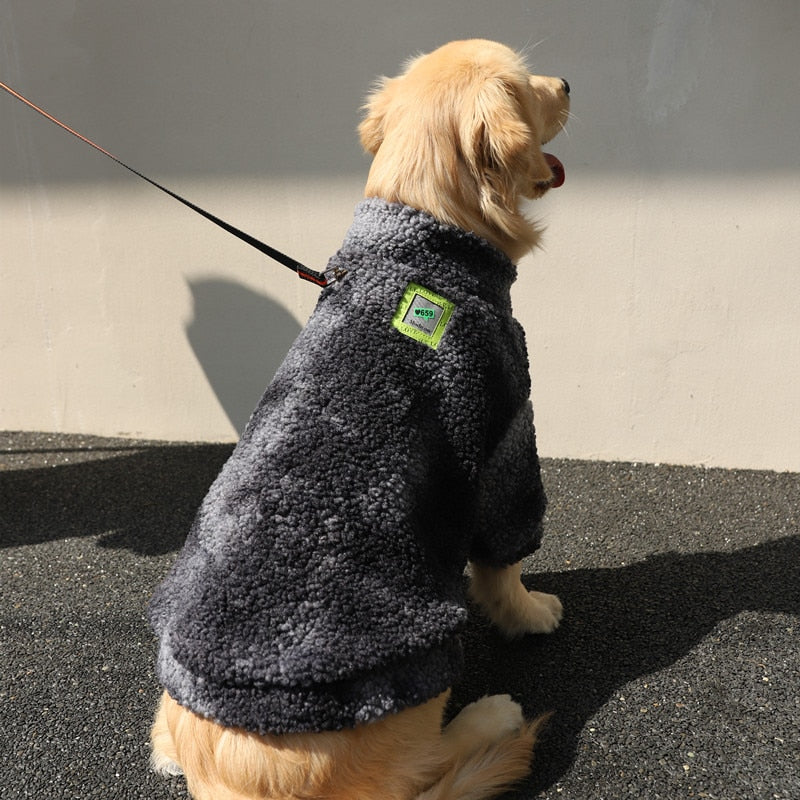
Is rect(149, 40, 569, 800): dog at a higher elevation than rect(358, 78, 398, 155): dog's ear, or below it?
below

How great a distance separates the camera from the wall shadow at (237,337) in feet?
12.9

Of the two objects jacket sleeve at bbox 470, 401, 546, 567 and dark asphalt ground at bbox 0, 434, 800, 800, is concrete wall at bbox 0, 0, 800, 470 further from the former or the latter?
jacket sleeve at bbox 470, 401, 546, 567

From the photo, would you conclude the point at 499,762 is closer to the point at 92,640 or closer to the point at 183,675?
the point at 183,675

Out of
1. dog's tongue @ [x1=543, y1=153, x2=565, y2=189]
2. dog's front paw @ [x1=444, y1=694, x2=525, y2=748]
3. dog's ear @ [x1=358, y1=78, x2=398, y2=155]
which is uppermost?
dog's ear @ [x1=358, y1=78, x2=398, y2=155]

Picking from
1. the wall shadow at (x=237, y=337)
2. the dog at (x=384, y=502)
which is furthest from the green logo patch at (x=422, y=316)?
the wall shadow at (x=237, y=337)

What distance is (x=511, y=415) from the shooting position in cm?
201

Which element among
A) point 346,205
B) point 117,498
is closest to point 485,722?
point 117,498

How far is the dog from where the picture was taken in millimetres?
1624

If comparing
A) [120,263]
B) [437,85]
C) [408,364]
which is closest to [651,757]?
[408,364]

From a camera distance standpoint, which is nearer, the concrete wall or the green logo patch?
the green logo patch

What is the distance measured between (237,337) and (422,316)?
236 cm

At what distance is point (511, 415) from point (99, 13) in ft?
10.0

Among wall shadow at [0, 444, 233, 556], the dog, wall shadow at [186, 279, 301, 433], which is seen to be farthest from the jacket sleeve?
wall shadow at [186, 279, 301, 433]

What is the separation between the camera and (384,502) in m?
1.68
